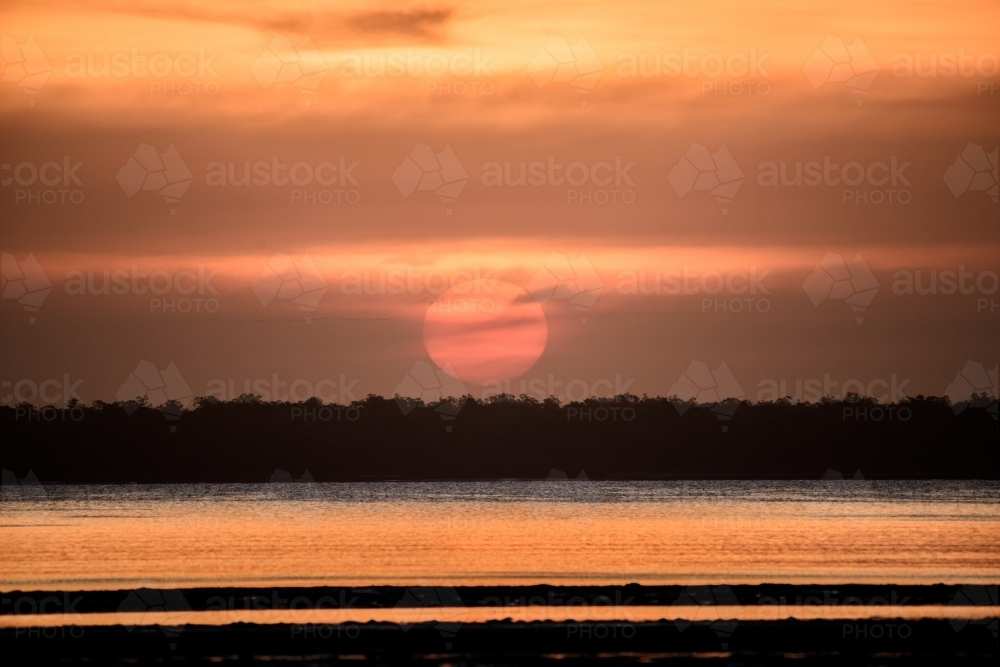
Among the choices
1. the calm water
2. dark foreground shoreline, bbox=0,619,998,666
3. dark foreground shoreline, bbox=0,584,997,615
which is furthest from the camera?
the calm water

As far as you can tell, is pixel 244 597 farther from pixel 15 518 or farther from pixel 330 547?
pixel 15 518

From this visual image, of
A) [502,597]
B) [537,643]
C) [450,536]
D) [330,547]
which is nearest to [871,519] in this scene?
[450,536]

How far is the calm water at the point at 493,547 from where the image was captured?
1725 inches

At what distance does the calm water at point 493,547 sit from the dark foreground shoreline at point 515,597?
20.4ft

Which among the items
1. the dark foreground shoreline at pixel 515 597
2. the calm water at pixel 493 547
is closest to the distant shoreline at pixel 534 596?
the dark foreground shoreline at pixel 515 597

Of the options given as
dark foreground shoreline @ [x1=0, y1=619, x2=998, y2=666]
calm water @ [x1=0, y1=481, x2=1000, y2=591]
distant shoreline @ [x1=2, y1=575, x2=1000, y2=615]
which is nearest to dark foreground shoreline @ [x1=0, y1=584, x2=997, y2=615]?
distant shoreline @ [x1=2, y1=575, x2=1000, y2=615]

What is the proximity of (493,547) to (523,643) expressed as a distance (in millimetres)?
34729

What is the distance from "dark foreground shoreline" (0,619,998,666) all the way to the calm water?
1330 cm

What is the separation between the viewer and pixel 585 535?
70.8 metres

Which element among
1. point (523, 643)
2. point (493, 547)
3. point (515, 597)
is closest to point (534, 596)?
point (515, 597)

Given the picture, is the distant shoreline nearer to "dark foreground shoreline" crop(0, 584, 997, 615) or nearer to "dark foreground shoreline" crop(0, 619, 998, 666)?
"dark foreground shoreline" crop(0, 584, 997, 615)

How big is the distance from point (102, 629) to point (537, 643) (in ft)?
33.6

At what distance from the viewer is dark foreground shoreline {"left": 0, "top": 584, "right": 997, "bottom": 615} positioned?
1267 inches

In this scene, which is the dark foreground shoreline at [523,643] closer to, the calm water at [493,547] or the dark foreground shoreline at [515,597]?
the dark foreground shoreline at [515,597]
